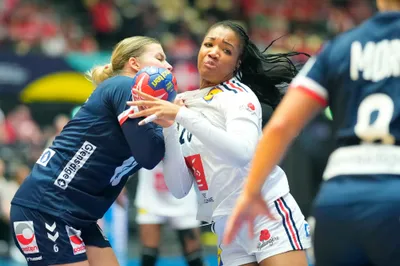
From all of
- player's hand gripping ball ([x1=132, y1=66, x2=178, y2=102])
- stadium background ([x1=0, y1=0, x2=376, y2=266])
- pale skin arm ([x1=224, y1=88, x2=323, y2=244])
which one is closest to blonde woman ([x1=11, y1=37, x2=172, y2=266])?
player's hand gripping ball ([x1=132, y1=66, x2=178, y2=102])

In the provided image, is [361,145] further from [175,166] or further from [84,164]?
[84,164]

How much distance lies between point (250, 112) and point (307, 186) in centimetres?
766

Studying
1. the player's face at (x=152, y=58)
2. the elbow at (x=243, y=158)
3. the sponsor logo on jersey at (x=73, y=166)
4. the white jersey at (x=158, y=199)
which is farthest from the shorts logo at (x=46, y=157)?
the white jersey at (x=158, y=199)

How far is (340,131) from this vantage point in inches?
108

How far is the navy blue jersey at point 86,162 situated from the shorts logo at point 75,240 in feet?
0.16

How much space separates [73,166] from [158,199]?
134 inches

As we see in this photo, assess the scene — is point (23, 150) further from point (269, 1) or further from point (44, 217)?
point (269, 1)

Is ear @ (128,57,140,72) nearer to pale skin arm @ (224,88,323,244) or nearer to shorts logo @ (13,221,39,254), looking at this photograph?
shorts logo @ (13,221,39,254)

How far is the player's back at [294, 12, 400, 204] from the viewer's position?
104 inches

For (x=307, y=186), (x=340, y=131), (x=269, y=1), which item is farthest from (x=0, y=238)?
(x=269, y=1)

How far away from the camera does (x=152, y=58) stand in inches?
175

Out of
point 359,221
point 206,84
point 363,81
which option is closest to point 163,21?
point 206,84

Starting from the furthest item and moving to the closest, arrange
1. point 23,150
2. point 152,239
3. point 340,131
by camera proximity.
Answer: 1. point 23,150
2. point 152,239
3. point 340,131

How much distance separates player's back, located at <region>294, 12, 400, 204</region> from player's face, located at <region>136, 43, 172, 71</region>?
1.77 meters
